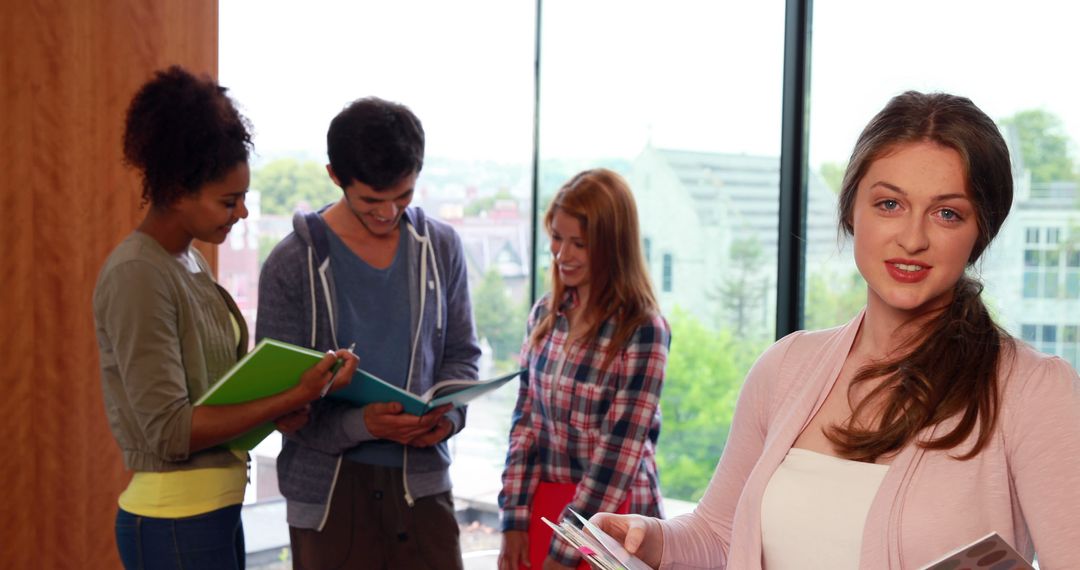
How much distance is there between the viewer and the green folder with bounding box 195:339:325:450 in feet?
6.25

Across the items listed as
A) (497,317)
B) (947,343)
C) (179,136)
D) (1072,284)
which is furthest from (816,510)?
(497,317)

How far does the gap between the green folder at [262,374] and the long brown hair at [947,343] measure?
1020 mm

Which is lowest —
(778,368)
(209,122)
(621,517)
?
(621,517)

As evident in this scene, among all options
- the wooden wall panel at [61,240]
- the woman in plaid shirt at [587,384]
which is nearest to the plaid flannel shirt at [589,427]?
the woman in plaid shirt at [587,384]

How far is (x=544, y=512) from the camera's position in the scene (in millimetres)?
2508

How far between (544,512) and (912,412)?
1280 mm

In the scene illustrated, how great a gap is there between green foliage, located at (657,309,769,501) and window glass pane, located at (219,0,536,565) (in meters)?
0.71

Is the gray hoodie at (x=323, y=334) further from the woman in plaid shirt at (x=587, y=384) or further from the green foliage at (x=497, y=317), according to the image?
the green foliage at (x=497, y=317)

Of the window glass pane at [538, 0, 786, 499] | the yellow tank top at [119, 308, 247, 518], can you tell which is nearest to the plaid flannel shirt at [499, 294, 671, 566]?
the yellow tank top at [119, 308, 247, 518]

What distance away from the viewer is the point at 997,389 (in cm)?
134

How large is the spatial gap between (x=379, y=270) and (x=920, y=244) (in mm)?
1347

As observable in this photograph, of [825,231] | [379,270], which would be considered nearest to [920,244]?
[379,270]

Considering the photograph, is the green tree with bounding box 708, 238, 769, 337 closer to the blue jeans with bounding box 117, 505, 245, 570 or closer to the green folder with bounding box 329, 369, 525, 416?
the green folder with bounding box 329, 369, 525, 416

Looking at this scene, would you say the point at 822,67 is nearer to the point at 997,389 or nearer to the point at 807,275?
the point at 807,275
